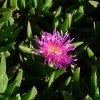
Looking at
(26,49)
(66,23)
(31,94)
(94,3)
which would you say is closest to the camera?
(31,94)

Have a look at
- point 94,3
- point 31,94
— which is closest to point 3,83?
point 31,94

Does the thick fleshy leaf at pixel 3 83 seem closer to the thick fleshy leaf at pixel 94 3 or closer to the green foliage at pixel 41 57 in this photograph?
the green foliage at pixel 41 57

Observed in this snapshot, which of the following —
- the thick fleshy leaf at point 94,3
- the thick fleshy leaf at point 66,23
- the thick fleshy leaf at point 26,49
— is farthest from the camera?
the thick fleshy leaf at point 94,3

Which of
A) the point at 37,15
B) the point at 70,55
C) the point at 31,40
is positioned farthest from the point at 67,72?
the point at 37,15

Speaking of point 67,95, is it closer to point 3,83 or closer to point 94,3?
point 3,83

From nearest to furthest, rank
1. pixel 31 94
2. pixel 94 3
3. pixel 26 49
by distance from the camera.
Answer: pixel 31 94, pixel 26 49, pixel 94 3

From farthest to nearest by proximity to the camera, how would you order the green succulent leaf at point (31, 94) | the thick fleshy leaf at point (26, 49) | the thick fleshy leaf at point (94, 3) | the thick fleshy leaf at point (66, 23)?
the thick fleshy leaf at point (94, 3)
the thick fleshy leaf at point (66, 23)
the thick fleshy leaf at point (26, 49)
the green succulent leaf at point (31, 94)

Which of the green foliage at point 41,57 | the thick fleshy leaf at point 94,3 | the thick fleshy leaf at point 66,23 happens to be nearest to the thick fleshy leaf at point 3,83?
the green foliage at point 41,57
